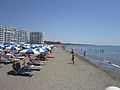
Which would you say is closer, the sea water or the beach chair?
the beach chair

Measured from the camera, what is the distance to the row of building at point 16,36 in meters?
101

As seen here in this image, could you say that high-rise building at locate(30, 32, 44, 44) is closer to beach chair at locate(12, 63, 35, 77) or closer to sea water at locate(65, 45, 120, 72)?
sea water at locate(65, 45, 120, 72)

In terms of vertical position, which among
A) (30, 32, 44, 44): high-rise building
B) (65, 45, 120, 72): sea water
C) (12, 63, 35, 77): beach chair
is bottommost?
(65, 45, 120, 72): sea water

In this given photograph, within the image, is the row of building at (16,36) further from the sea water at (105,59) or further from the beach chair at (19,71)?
the beach chair at (19,71)

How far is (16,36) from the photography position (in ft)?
406

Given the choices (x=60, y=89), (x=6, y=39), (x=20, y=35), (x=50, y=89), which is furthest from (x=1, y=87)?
(x=20, y=35)

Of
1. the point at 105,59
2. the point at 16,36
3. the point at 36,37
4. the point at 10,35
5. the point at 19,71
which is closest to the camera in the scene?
the point at 19,71

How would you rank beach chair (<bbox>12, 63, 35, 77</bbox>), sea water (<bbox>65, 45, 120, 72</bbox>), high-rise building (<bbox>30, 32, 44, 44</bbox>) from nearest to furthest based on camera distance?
beach chair (<bbox>12, 63, 35, 77</bbox>), sea water (<bbox>65, 45, 120, 72</bbox>), high-rise building (<bbox>30, 32, 44, 44</bbox>)

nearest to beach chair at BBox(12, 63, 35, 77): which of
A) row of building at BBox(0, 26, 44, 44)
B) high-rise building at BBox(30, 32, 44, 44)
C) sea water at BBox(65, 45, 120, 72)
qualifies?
sea water at BBox(65, 45, 120, 72)

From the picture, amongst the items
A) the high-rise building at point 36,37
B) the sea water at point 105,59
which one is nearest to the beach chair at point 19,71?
the sea water at point 105,59

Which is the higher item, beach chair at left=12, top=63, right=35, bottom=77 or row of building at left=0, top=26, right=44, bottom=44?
row of building at left=0, top=26, right=44, bottom=44

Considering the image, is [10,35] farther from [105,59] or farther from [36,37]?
[105,59]

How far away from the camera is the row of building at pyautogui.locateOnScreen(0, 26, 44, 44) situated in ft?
330

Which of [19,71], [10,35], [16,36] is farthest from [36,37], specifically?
[19,71]
